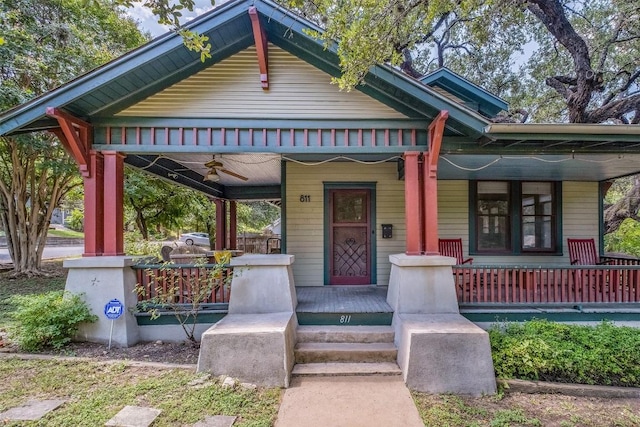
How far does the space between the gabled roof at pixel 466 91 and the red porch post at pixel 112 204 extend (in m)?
5.97

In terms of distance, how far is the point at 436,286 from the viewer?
15.5 feet

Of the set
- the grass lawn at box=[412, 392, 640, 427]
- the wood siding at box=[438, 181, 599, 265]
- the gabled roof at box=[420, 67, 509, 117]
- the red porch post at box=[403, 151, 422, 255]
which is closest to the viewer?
the grass lawn at box=[412, 392, 640, 427]

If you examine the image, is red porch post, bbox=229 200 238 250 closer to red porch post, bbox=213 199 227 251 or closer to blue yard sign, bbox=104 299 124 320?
red porch post, bbox=213 199 227 251

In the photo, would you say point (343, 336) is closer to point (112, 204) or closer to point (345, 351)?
point (345, 351)

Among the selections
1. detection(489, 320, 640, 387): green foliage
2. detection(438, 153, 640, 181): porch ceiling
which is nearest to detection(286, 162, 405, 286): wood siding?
detection(438, 153, 640, 181): porch ceiling

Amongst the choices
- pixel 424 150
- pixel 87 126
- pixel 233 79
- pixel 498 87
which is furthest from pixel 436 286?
pixel 498 87

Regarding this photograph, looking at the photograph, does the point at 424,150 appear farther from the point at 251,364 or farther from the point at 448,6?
the point at 251,364

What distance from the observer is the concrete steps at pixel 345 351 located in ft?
13.0

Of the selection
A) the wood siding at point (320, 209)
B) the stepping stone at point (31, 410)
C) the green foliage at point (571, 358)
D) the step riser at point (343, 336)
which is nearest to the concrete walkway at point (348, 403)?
the step riser at point (343, 336)

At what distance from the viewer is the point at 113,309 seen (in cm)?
445

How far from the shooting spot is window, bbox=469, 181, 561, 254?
7113 mm

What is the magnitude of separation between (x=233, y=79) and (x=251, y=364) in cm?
400

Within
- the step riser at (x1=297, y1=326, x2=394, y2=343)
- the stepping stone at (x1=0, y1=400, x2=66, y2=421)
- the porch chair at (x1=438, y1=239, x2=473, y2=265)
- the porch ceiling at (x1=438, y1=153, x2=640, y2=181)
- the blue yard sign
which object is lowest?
the stepping stone at (x1=0, y1=400, x2=66, y2=421)

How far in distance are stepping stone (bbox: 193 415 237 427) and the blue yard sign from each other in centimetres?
228
